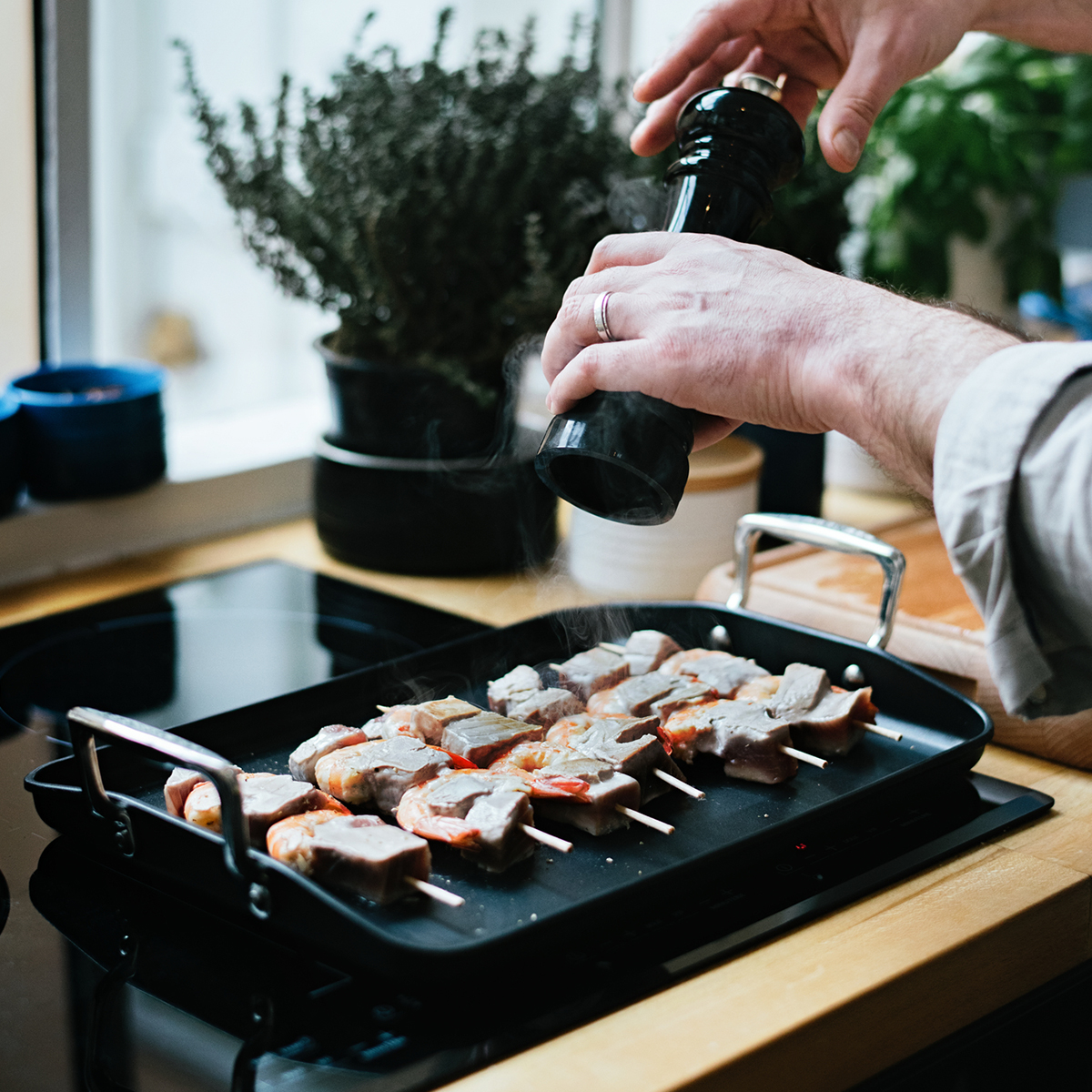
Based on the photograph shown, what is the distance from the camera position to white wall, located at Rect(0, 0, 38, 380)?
69.2 inches

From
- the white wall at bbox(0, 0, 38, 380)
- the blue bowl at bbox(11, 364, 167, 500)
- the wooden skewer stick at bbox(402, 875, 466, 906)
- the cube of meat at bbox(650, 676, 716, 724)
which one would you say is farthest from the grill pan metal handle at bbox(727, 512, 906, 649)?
the white wall at bbox(0, 0, 38, 380)

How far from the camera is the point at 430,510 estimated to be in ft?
5.59

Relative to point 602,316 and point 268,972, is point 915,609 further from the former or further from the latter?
point 268,972

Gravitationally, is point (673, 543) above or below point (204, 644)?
above

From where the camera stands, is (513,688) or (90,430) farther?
(90,430)

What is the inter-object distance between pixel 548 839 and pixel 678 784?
0.52ft

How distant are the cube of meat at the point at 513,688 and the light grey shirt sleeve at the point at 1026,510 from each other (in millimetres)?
529

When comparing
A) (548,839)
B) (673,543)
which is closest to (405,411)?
(673,543)

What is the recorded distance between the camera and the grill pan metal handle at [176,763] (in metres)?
0.83

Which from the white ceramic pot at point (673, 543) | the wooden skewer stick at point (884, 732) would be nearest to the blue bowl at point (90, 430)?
the white ceramic pot at point (673, 543)

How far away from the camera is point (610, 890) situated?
86cm

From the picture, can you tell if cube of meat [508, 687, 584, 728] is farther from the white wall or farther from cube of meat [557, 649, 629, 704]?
the white wall

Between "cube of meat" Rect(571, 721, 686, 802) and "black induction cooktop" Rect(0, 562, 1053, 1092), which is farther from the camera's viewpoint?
"cube of meat" Rect(571, 721, 686, 802)

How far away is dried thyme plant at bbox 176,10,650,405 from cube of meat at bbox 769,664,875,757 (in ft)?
2.02
